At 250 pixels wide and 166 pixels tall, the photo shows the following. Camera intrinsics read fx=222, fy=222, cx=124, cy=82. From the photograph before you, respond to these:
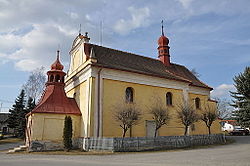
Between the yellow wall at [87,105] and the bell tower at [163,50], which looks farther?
the bell tower at [163,50]

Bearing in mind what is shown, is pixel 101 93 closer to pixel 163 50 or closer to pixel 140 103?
pixel 140 103

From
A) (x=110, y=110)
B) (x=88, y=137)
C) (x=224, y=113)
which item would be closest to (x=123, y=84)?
(x=110, y=110)

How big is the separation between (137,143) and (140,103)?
5173 millimetres

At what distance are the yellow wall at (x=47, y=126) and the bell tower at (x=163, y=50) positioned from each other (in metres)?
14.8

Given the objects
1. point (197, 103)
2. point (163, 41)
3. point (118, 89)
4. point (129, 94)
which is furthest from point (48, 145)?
point (163, 41)

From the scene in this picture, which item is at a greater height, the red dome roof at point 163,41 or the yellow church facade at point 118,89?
the red dome roof at point 163,41

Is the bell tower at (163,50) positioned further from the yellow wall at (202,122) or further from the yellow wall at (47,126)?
the yellow wall at (47,126)

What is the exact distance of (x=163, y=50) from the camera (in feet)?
91.7

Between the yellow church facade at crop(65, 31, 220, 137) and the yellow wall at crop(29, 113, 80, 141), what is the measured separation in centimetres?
177

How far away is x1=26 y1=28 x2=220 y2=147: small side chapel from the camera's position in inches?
696

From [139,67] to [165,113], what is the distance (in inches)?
234

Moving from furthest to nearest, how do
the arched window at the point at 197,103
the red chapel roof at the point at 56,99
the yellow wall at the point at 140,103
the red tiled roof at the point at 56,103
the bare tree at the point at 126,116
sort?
the arched window at the point at 197,103 → the yellow wall at the point at 140,103 → the red chapel roof at the point at 56,99 → the red tiled roof at the point at 56,103 → the bare tree at the point at 126,116

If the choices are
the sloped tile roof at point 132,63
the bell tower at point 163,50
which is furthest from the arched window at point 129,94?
the bell tower at point 163,50

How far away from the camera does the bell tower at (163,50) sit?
2759 centimetres
